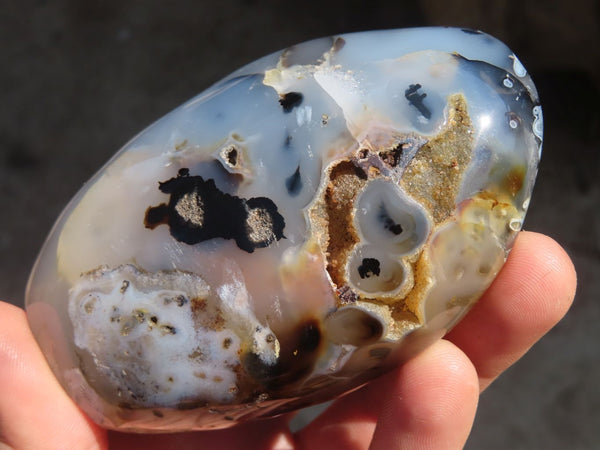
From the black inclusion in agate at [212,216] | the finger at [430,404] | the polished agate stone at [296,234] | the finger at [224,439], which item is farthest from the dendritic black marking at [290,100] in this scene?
the finger at [224,439]

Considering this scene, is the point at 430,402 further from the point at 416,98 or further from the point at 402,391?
the point at 416,98

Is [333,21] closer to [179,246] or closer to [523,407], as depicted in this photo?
[523,407]

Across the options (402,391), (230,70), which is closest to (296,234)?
(402,391)

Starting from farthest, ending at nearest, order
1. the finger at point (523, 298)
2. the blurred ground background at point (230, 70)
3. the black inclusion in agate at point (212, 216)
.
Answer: the blurred ground background at point (230, 70), the finger at point (523, 298), the black inclusion in agate at point (212, 216)

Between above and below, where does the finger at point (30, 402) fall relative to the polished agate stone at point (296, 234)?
below

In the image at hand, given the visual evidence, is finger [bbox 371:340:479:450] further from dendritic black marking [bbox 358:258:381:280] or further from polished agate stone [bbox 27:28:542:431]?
dendritic black marking [bbox 358:258:381:280]

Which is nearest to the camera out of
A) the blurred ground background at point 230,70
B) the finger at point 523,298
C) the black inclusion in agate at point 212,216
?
the black inclusion in agate at point 212,216

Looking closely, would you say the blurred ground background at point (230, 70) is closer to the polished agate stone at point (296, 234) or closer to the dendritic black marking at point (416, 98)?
the polished agate stone at point (296, 234)
